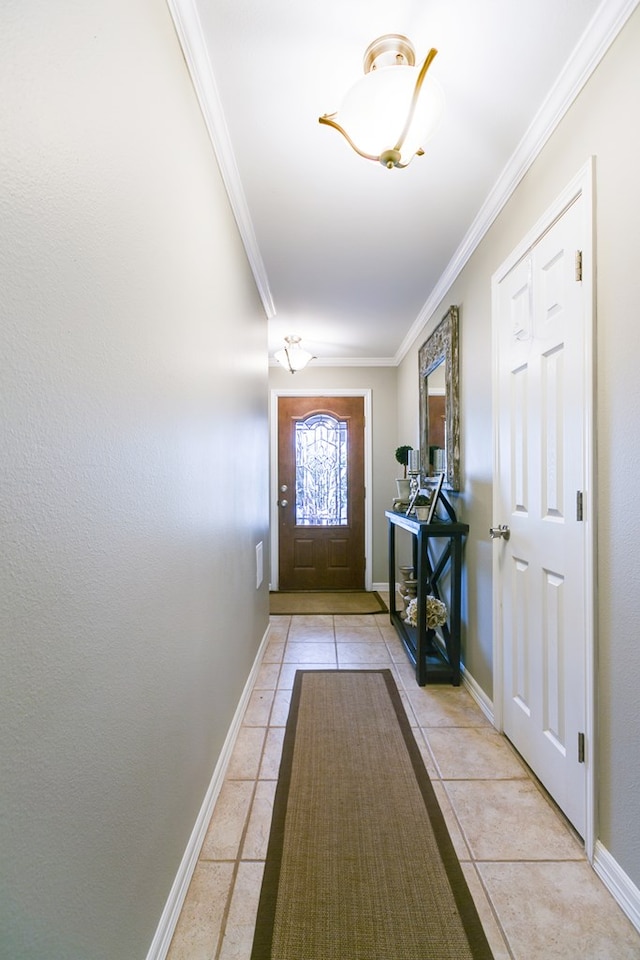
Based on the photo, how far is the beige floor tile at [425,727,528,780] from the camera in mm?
1634

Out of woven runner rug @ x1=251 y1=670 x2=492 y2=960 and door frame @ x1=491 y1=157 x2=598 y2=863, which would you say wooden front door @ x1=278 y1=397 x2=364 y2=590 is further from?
door frame @ x1=491 y1=157 x2=598 y2=863

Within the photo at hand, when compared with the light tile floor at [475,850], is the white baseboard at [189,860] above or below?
above

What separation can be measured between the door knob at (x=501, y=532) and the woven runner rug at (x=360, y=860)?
3.19ft

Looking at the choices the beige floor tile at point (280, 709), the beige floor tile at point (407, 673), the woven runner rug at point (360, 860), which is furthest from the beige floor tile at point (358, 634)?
the woven runner rug at point (360, 860)

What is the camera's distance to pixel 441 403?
2869 mm

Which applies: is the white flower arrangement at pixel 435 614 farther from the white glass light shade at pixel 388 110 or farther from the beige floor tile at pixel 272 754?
the white glass light shade at pixel 388 110

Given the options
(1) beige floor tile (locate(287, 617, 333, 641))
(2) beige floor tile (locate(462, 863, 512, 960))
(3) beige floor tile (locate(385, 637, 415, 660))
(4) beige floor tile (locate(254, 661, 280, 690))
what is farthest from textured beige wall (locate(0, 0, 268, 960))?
(1) beige floor tile (locate(287, 617, 333, 641))

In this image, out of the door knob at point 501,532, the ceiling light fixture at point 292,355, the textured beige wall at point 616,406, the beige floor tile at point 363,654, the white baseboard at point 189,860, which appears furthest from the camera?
the ceiling light fixture at point 292,355

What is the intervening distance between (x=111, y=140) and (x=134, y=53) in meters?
0.28

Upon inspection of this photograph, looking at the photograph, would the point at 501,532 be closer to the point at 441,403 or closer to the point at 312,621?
the point at 441,403

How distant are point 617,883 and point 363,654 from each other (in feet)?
5.59

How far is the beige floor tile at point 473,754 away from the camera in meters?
1.63

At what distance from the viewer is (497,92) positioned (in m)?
1.35

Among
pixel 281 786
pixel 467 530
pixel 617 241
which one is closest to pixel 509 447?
pixel 467 530
